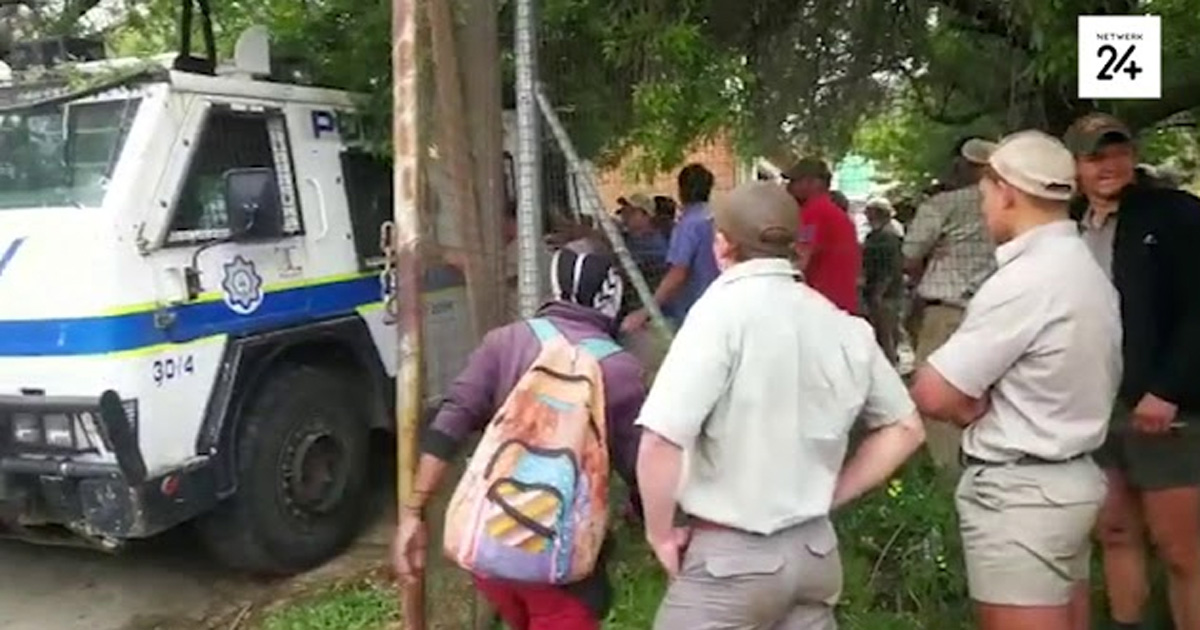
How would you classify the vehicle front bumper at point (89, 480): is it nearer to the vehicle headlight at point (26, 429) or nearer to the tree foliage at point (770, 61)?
the vehicle headlight at point (26, 429)

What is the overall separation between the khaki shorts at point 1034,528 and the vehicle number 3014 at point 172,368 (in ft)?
11.1

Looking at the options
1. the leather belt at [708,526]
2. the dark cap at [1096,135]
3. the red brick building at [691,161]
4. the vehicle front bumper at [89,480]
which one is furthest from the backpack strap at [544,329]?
the vehicle front bumper at [89,480]

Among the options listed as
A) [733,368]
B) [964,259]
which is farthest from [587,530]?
[964,259]

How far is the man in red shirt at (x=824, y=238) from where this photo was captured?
608 centimetres

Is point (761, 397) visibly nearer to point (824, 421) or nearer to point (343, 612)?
point (824, 421)

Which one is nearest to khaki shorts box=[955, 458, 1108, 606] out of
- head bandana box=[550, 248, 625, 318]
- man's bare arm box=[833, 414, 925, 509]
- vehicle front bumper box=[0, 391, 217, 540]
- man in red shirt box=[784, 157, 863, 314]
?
man's bare arm box=[833, 414, 925, 509]

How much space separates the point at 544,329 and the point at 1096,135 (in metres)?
1.65

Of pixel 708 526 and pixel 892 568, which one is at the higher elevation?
pixel 708 526

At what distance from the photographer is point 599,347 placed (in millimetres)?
3035

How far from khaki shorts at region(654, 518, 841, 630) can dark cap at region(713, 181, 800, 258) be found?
0.57 metres

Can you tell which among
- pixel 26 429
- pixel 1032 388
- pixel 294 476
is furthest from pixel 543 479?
pixel 294 476

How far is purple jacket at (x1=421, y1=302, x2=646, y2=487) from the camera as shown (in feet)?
10.00

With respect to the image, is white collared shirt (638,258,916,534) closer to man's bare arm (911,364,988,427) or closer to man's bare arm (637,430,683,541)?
man's bare arm (637,430,683,541)

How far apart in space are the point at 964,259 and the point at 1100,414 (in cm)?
300
